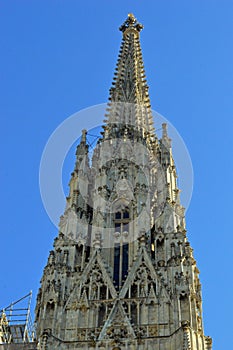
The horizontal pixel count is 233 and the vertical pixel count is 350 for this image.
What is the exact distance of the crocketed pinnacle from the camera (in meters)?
58.4

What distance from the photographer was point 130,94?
205ft

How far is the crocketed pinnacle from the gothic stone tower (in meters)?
2.23

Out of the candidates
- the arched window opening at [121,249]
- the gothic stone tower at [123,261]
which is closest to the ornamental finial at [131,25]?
the gothic stone tower at [123,261]

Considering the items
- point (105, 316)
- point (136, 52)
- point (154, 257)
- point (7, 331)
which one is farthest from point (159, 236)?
point (136, 52)

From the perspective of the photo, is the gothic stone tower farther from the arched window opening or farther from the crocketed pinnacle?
the crocketed pinnacle

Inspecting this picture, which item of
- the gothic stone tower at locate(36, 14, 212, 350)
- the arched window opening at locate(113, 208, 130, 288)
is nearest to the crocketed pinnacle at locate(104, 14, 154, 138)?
the gothic stone tower at locate(36, 14, 212, 350)

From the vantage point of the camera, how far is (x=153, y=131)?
58.9 m

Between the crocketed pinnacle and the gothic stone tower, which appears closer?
the gothic stone tower

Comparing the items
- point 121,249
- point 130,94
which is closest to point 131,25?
point 130,94

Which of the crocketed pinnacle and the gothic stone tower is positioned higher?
the crocketed pinnacle

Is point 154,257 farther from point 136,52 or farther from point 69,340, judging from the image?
point 136,52

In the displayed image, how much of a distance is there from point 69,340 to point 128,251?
798cm

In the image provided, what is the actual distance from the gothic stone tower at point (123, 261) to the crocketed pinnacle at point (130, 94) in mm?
2230

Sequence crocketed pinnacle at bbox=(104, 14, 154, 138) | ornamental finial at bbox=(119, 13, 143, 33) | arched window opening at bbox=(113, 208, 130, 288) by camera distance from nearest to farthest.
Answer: arched window opening at bbox=(113, 208, 130, 288) → crocketed pinnacle at bbox=(104, 14, 154, 138) → ornamental finial at bbox=(119, 13, 143, 33)
